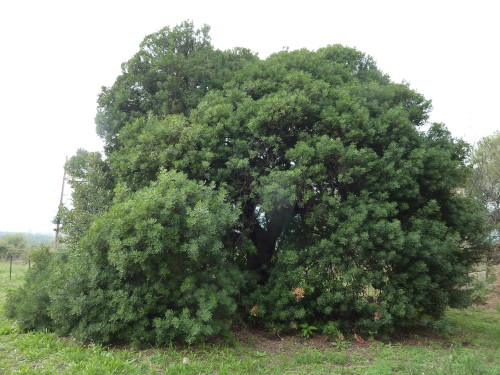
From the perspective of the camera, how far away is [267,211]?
21.2ft

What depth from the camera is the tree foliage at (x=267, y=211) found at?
5.21m

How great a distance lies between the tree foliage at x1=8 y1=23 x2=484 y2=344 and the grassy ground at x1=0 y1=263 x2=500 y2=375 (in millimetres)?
348

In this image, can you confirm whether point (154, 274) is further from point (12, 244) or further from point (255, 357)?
point (12, 244)

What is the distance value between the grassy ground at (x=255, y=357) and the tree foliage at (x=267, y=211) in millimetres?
348

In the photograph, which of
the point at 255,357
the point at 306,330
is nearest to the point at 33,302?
the point at 255,357

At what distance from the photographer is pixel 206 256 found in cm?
537

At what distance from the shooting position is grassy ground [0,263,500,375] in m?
4.49

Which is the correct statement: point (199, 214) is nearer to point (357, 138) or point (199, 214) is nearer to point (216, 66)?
point (357, 138)

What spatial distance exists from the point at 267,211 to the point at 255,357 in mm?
2531

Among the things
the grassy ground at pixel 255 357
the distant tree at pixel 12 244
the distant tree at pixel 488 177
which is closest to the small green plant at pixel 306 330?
the grassy ground at pixel 255 357

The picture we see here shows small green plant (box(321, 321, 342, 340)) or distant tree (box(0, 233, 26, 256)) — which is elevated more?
small green plant (box(321, 321, 342, 340))

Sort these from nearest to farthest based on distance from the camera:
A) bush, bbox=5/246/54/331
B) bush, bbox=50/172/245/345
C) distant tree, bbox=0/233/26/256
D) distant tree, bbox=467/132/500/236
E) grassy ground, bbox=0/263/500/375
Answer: grassy ground, bbox=0/263/500/375
bush, bbox=50/172/245/345
bush, bbox=5/246/54/331
distant tree, bbox=467/132/500/236
distant tree, bbox=0/233/26/256

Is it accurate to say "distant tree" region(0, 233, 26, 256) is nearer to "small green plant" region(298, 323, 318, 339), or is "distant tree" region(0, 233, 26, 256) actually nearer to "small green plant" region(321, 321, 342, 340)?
"small green plant" region(298, 323, 318, 339)

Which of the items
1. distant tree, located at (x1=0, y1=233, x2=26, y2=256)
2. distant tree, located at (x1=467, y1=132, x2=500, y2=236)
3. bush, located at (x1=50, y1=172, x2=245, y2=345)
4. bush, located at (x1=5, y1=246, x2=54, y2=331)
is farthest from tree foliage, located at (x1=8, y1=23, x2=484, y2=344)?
distant tree, located at (x1=0, y1=233, x2=26, y2=256)
